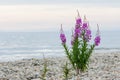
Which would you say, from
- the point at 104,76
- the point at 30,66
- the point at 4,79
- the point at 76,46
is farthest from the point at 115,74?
the point at 30,66

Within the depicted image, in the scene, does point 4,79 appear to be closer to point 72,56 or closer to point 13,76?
point 13,76

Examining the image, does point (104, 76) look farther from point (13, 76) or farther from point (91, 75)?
point (13, 76)

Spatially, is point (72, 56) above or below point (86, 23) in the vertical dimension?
below

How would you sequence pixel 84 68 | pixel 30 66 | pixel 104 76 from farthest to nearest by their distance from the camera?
1. pixel 30 66
2. pixel 84 68
3. pixel 104 76

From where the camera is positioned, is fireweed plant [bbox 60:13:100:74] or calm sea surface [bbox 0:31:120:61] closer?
fireweed plant [bbox 60:13:100:74]

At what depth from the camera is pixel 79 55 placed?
14344 millimetres

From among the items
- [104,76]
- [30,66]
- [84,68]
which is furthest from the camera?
[30,66]

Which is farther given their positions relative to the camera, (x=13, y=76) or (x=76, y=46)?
(x=13, y=76)

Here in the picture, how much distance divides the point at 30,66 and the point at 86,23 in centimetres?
515

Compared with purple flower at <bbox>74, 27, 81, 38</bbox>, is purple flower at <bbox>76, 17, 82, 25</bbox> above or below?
above

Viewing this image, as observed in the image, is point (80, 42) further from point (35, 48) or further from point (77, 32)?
point (35, 48)

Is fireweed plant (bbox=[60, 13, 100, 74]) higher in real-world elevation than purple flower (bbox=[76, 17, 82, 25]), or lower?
lower

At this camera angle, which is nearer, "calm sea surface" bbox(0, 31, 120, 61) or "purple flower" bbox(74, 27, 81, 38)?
"purple flower" bbox(74, 27, 81, 38)

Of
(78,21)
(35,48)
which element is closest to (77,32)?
(78,21)
